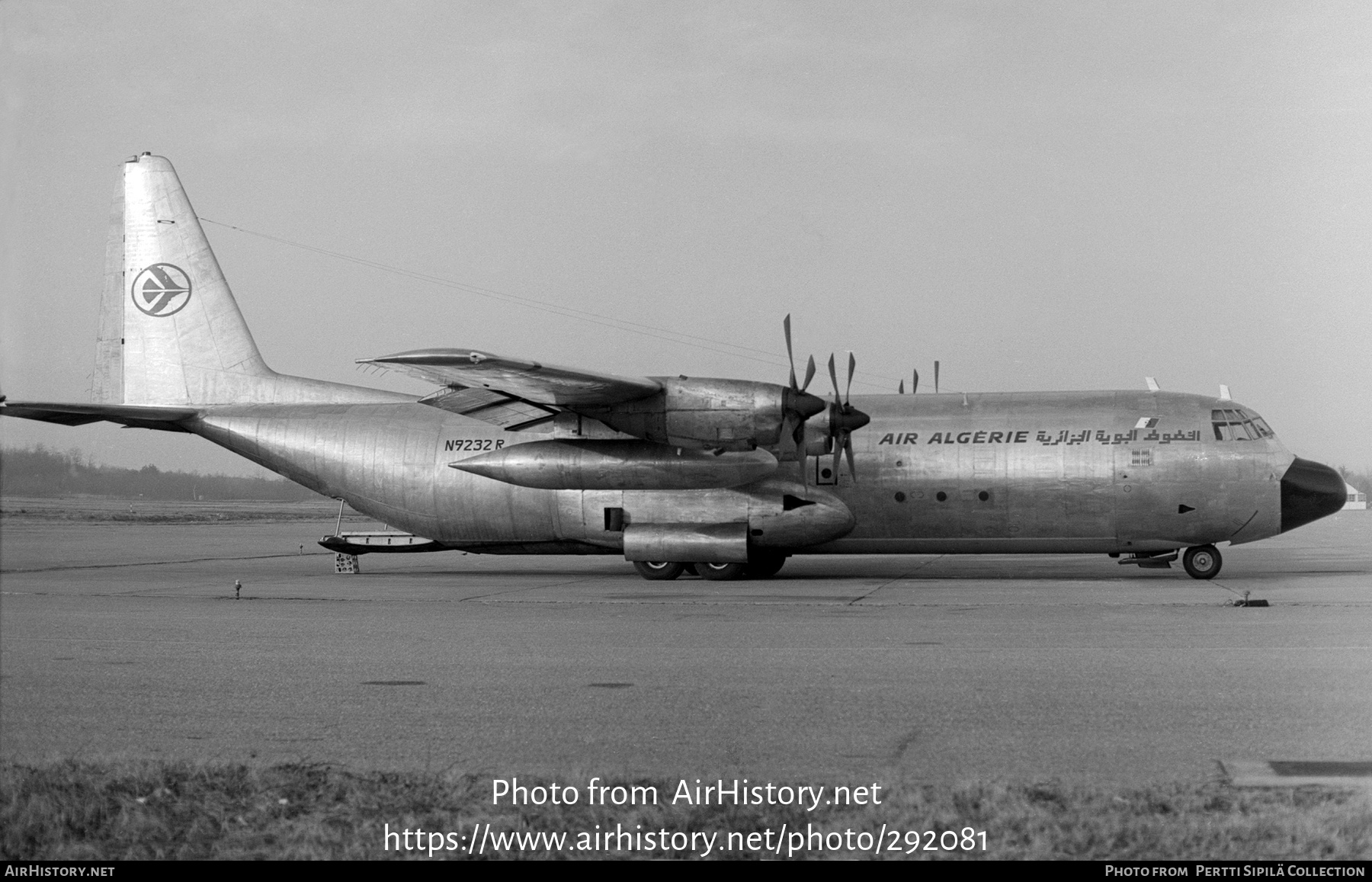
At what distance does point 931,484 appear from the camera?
23.1 m

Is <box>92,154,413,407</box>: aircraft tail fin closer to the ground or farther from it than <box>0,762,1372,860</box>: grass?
farther from it

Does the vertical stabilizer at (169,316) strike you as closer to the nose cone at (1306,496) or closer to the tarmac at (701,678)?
the tarmac at (701,678)

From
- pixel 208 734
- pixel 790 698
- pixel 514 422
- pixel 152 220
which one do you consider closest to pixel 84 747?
pixel 208 734

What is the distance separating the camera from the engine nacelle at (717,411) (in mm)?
21062

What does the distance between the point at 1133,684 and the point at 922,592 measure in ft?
31.3

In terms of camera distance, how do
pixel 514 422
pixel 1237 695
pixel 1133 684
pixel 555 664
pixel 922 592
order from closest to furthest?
1. pixel 1237 695
2. pixel 1133 684
3. pixel 555 664
4. pixel 922 592
5. pixel 514 422

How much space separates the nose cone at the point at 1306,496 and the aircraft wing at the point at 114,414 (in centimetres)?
2221

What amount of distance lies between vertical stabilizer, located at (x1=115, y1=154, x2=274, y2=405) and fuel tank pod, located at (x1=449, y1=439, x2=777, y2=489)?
7.42m

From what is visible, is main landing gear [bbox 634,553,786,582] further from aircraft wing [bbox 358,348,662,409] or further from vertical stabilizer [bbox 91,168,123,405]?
vertical stabilizer [bbox 91,168,123,405]

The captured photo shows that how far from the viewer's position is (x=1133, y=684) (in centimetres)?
970

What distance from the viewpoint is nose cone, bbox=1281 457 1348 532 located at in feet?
71.4

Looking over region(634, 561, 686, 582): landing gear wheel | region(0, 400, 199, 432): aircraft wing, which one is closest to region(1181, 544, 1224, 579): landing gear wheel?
region(634, 561, 686, 582): landing gear wheel

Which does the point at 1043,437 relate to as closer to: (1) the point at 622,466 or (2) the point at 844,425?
(2) the point at 844,425
